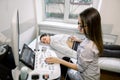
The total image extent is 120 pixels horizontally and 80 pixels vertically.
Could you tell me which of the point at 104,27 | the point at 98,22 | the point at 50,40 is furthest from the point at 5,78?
the point at 104,27

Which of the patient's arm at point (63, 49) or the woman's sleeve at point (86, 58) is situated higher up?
the woman's sleeve at point (86, 58)

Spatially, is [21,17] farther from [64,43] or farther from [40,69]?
[40,69]

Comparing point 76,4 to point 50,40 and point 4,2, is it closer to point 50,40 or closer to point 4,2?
point 50,40

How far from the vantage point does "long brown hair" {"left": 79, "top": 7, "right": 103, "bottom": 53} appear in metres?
1.01

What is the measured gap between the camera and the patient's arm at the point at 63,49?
70.8 inches

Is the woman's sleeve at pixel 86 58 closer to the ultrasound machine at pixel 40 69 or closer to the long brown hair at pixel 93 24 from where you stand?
the long brown hair at pixel 93 24

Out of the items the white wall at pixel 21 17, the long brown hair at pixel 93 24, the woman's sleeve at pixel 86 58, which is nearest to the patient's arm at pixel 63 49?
the white wall at pixel 21 17

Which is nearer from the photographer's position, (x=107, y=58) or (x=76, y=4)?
(x=107, y=58)

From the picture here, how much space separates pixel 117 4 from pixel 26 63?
6.05ft

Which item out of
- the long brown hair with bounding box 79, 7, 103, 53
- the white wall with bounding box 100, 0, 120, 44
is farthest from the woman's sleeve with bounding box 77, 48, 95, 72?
the white wall with bounding box 100, 0, 120, 44

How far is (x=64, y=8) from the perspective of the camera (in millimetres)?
2631

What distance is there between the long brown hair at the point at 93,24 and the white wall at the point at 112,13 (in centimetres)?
131

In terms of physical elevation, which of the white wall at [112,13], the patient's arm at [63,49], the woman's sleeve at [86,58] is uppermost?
the white wall at [112,13]

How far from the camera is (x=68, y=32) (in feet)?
8.18
